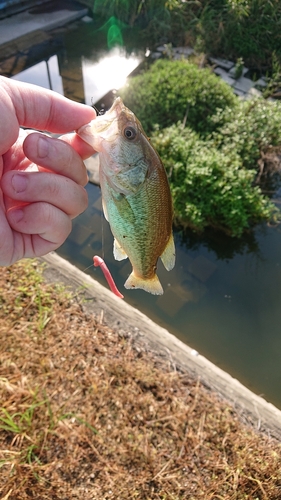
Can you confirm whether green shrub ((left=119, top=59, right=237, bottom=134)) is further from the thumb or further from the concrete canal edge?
the thumb

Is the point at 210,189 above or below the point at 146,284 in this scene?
below

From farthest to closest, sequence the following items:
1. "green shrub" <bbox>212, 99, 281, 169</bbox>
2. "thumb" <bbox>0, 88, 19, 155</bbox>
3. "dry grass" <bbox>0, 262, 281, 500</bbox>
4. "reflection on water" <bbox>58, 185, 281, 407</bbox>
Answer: "green shrub" <bbox>212, 99, 281, 169</bbox>, "reflection on water" <bbox>58, 185, 281, 407</bbox>, "dry grass" <bbox>0, 262, 281, 500</bbox>, "thumb" <bbox>0, 88, 19, 155</bbox>

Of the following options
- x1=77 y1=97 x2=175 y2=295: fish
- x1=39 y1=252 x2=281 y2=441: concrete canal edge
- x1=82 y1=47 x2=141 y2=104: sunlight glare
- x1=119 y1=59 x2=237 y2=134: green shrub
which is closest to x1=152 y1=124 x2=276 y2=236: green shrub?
x1=119 y1=59 x2=237 y2=134: green shrub

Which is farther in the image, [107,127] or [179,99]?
[179,99]

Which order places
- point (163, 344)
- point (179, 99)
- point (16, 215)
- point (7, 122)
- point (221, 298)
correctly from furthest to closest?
point (179, 99) → point (221, 298) → point (163, 344) → point (16, 215) → point (7, 122)

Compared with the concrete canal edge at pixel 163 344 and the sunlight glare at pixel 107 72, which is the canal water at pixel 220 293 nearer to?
the concrete canal edge at pixel 163 344

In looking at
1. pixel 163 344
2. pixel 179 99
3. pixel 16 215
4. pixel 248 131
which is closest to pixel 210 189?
pixel 248 131

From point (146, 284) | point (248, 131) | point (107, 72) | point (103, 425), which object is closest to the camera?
point (146, 284)

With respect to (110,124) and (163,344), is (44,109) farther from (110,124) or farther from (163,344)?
(163,344)

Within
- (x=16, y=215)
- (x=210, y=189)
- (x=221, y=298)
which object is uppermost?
(x=16, y=215)
